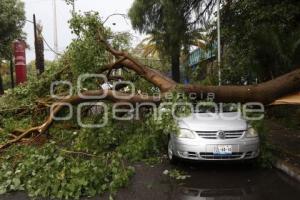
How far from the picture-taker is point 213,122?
817 centimetres

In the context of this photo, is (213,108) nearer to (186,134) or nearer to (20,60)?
(186,134)

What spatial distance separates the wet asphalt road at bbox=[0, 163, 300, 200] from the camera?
6.55 metres

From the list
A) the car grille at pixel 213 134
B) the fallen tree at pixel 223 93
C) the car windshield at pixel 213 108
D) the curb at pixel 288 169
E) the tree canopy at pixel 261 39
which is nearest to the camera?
the curb at pixel 288 169

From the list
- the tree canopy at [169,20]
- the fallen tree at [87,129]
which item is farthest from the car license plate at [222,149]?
the tree canopy at [169,20]

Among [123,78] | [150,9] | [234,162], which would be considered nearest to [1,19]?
[150,9]

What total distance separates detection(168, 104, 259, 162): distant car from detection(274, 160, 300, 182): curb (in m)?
0.55

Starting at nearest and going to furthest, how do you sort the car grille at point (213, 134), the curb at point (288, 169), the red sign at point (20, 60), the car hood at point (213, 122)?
the curb at point (288, 169)
the car grille at point (213, 134)
the car hood at point (213, 122)
the red sign at point (20, 60)

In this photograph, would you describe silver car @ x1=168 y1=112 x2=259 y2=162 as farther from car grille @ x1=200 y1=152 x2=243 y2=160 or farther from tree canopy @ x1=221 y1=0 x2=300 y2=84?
tree canopy @ x1=221 y1=0 x2=300 y2=84

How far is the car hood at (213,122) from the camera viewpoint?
7.99 m

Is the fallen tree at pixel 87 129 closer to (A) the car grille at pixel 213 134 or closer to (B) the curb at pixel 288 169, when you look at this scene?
(A) the car grille at pixel 213 134

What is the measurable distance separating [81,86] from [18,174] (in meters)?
2.93

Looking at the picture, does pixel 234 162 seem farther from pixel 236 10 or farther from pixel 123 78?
pixel 236 10

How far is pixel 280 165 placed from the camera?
827cm

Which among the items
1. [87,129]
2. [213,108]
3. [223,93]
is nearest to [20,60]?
[87,129]
